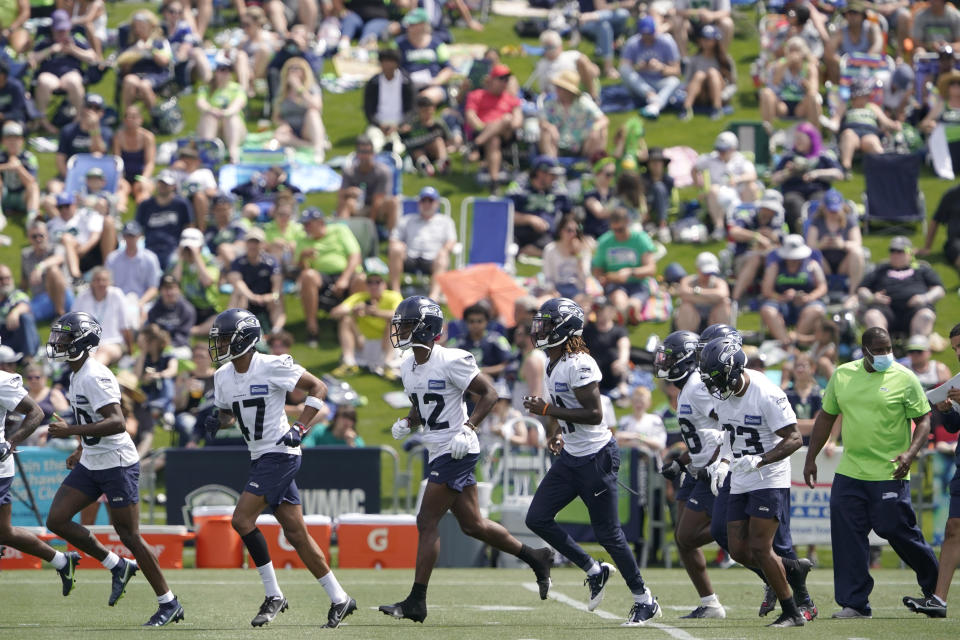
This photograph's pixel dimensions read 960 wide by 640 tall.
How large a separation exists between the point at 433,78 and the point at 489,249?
14.4 ft

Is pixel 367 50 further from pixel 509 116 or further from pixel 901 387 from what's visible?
pixel 901 387

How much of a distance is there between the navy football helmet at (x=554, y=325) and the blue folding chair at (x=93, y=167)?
11831 mm

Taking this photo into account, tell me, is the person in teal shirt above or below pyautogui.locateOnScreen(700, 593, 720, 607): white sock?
below

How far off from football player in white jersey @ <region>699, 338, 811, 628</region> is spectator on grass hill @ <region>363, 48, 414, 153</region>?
1281 cm

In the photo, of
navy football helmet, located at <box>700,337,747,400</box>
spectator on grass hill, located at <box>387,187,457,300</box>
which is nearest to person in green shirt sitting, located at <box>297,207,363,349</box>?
spectator on grass hill, located at <box>387,187,457,300</box>

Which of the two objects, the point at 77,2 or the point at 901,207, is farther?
the point at 77,2

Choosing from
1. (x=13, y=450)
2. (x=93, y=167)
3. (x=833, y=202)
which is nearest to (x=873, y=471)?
(x=13, y=450)

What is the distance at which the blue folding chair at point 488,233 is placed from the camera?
19328 mm

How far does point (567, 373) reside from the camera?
378 inches

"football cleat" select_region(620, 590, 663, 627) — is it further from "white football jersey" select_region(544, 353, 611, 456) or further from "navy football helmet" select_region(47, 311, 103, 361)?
"navy football helmet" select_region(47, 311, 103, 361)

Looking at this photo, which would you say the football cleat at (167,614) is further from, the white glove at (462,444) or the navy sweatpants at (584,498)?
the navy sweatpants at (584,498)

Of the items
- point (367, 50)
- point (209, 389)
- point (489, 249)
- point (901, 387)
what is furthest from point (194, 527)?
point (367, 50)

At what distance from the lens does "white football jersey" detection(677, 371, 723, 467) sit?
10.2 metres

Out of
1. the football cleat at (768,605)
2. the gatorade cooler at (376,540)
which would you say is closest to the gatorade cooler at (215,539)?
the gatorade cooler at (376,540)
